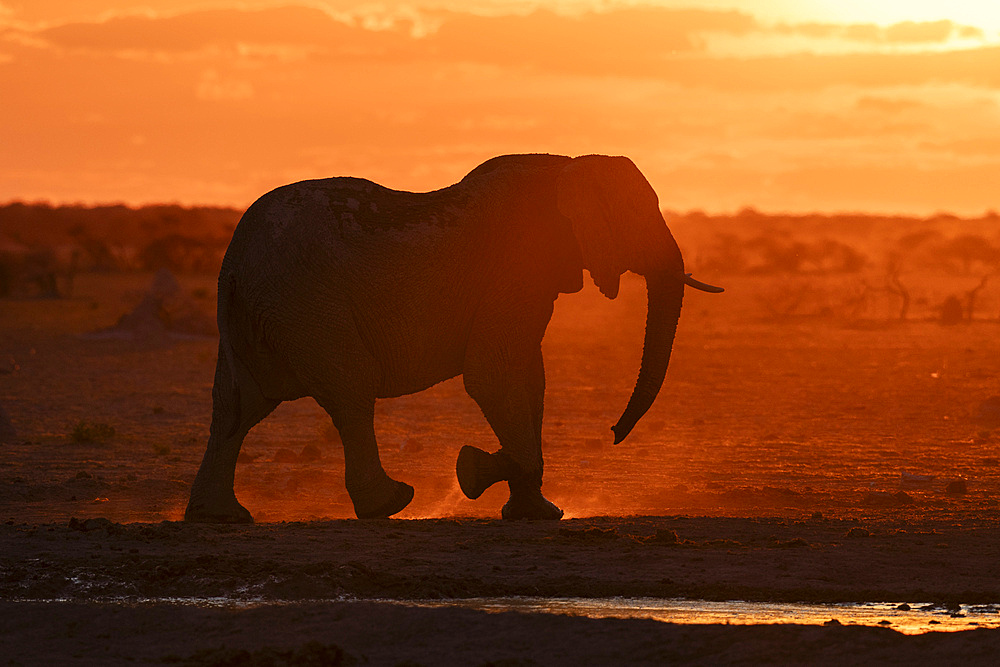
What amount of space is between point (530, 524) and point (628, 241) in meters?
2.00

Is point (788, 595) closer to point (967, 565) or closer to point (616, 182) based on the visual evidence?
point (967, 565)

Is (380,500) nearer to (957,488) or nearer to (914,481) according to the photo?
(957,488)

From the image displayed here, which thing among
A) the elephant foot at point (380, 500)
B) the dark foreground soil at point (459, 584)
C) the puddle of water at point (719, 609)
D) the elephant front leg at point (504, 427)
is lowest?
the puddle of water at point (719, 609)

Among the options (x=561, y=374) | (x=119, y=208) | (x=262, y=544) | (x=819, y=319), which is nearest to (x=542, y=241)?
(x=262, y=544)

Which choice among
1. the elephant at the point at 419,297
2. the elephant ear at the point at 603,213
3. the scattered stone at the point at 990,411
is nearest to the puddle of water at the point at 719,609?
the elephant at the point at 419,297

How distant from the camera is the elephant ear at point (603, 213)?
9.77 m

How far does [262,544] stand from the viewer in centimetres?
867

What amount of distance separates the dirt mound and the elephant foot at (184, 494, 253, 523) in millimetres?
15465

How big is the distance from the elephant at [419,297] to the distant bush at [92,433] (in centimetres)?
476

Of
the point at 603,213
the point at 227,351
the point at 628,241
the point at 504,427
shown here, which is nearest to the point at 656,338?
the point at 628,241

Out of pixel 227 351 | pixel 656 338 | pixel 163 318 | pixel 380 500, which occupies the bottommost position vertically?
pixel 380 500

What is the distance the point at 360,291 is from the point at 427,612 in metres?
3.09

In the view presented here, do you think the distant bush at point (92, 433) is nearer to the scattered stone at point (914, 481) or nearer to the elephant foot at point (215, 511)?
the elephant foot at point (215, 511)

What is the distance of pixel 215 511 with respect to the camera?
9.93 metres
